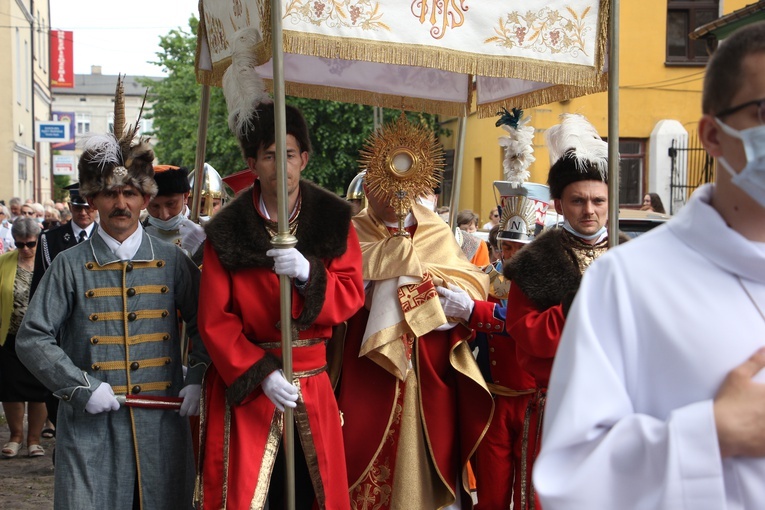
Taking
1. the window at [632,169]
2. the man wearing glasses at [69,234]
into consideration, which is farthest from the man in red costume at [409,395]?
the window at [632,169]

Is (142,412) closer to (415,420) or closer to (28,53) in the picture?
(415,420)

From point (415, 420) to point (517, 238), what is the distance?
1149 mm

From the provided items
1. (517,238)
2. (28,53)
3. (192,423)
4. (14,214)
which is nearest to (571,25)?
(517,238)

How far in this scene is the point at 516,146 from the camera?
4691 mm

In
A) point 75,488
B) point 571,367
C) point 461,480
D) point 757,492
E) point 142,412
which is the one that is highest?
point 571,367

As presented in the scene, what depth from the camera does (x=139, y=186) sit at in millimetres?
3678

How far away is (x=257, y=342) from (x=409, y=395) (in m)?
1.00

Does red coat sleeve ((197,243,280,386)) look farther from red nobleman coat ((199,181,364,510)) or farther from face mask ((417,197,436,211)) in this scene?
face mask ((417,197,436,211))

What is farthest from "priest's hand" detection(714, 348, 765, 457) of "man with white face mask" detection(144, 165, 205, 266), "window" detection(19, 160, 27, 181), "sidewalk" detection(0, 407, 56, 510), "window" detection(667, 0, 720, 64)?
"window" detection(19, 160, 27, 181)

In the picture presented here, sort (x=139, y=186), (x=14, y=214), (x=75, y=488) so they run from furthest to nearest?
(x=14, y=214) → (x=139, y=186) → (x=75, y=488)

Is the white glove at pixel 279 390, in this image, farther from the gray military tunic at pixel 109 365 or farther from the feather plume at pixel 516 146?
the feather plume at pixel 516 146

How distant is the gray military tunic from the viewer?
11.3 feet

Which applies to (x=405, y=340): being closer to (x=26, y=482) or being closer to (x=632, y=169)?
(x=26, y=482)

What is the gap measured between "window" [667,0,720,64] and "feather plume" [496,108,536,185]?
14.7 metres
